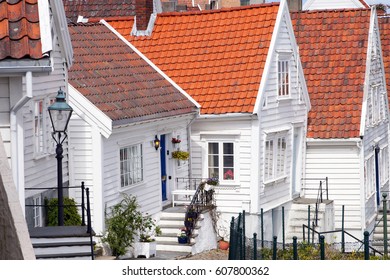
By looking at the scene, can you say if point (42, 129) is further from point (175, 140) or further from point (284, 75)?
point (284, 75)

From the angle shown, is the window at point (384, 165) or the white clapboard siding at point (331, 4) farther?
the white clapboard siding at point (331, 4)

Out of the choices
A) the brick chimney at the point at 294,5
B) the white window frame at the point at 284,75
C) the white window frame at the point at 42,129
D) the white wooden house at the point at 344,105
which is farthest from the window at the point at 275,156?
the white window frame at the point at 42,129

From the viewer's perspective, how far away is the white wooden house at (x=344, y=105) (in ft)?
106

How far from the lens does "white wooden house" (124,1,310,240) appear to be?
95.3 feet

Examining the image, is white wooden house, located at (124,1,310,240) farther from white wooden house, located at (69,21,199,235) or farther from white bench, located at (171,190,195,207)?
white bench, located at (171,190,195,207)

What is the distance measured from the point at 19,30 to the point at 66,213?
5.65 metres

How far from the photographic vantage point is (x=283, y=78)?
31.2 m

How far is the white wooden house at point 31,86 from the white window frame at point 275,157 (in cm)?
869

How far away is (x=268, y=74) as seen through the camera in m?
29.7

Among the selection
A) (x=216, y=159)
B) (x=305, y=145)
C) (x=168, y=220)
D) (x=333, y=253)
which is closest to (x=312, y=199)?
(x=305, y=145)

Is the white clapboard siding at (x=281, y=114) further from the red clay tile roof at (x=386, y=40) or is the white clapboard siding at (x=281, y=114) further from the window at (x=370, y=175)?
the red clay tile roof at (x=386, y=40)

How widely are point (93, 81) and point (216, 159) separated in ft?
16.3

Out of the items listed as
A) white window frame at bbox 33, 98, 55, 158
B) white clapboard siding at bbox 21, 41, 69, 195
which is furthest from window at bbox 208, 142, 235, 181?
white window frame at bbox 33, 98, 55, 158

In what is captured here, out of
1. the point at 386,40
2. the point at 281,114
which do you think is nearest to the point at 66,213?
the point at 281,114
